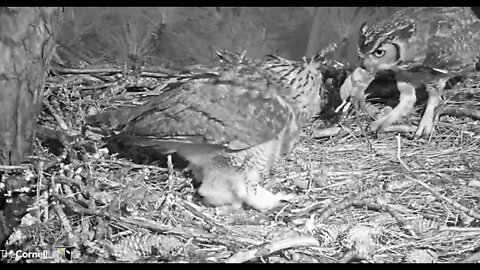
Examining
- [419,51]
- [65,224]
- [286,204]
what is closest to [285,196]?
[286,204]

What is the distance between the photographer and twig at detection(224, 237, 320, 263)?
1.97 metres

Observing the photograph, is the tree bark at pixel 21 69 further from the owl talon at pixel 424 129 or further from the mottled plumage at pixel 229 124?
the owl talon at pixel 424 129

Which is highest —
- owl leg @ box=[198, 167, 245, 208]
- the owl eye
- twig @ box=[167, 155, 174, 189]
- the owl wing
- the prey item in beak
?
the owl eye

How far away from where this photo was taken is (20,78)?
216cm

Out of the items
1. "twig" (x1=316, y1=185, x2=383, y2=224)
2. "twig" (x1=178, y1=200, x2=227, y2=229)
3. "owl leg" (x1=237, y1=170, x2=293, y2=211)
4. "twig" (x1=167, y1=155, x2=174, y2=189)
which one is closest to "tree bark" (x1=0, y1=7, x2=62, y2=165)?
"twig" (x1=167, y1=155, x2=174, y2=189)

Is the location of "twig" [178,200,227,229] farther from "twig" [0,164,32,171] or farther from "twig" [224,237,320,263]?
"twig" [0,164,32,171]

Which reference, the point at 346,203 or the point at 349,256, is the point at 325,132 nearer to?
the point at 346,203

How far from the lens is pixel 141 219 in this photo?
2227 millimetres

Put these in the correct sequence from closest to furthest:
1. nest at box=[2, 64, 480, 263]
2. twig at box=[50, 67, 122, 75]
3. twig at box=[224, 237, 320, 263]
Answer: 1. twig at box=[224, 237, 320, 263]
2. nest at box=[2, 64, 480, 263]
3. twig at box=[50, 67, 122, 75]

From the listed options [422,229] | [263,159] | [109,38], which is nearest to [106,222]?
[263,159]

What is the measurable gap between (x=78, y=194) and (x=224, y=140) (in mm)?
605

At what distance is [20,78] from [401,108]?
186 cm

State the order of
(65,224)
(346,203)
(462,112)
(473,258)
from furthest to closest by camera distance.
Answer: (462,112) < (346,203) < (65,224) < (473,258)

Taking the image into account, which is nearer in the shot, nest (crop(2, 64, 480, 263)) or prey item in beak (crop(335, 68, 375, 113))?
nest (crop(2, 64, 480, 263))
